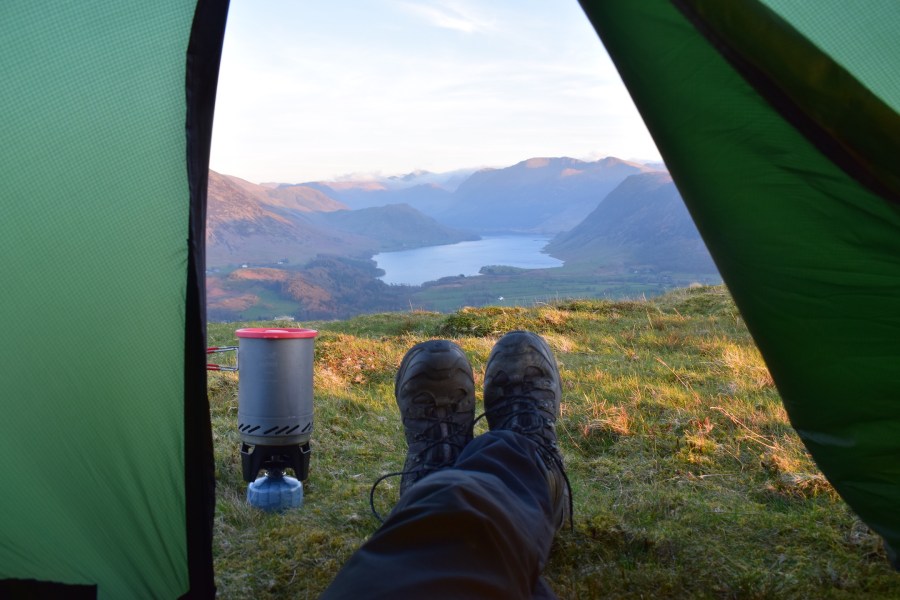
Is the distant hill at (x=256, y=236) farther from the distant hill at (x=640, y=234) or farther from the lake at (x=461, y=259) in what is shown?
the distant hill at (x=640, y=234)

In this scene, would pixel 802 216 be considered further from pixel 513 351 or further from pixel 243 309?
pixel 243 309

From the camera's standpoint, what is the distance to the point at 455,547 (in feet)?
4.78

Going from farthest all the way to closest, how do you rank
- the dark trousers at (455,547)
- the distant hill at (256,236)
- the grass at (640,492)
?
the distant hill at (256,236), the grass at (640,492), the dark trousers at (455,547)

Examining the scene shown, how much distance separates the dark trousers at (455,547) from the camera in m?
1.34

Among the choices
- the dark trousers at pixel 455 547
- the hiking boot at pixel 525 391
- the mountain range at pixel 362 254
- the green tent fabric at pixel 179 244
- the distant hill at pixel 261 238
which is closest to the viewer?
the dark trousers at pixel 455 547

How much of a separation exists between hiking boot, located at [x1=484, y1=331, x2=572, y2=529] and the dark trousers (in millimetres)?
728

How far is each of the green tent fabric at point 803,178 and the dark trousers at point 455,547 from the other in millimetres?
822

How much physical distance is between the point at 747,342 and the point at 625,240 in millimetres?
145907

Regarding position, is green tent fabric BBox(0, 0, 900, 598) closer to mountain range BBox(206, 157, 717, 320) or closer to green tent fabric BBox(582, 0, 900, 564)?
green tent fabric BBox(582, 0, 900, 564)

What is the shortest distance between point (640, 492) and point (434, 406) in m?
0.94

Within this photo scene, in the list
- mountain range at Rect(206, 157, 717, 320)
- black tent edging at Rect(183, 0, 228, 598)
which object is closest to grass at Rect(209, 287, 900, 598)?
black tent edging at Rect(183, 0, 228, 598)

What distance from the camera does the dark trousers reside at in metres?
1.34

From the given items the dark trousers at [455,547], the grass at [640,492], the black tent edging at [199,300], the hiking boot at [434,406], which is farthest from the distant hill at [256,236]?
the dark trousers at [455,547]

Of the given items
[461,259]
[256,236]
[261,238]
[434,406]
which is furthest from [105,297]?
[256,236]
